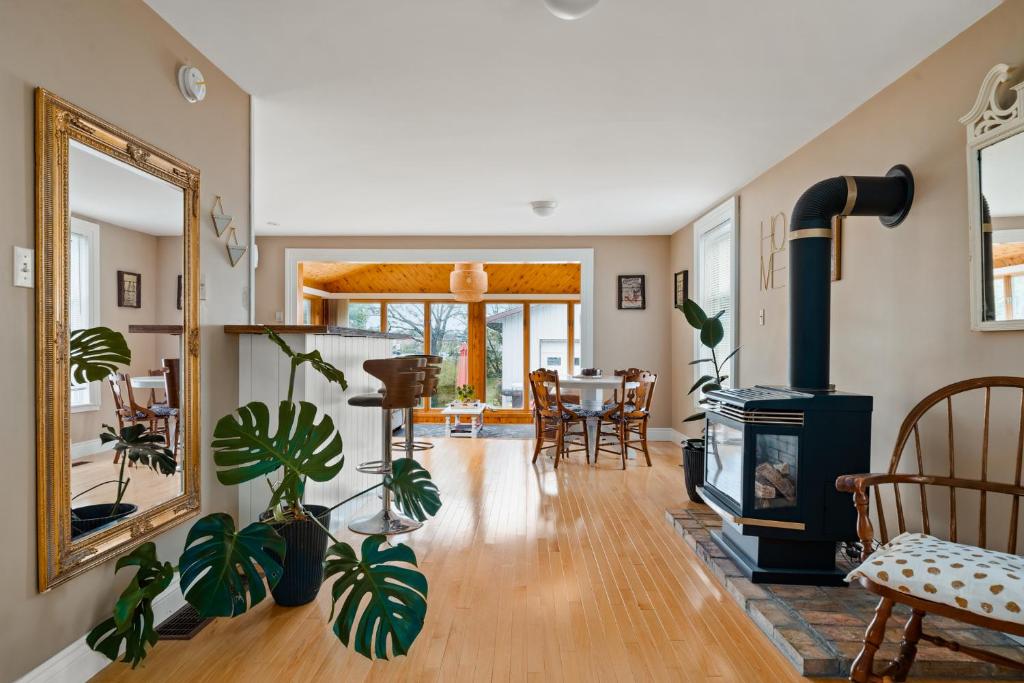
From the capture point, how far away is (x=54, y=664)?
72.2 inches

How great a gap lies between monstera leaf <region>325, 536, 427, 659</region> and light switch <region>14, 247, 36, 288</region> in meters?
1.20

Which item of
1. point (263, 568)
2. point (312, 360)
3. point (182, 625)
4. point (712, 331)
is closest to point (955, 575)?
point (263, 568)

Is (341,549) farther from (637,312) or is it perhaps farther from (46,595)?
(637,312)

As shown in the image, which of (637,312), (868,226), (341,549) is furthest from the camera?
(637,312)

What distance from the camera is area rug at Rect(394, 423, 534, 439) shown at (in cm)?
904

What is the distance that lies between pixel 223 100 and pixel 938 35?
3260 millimetres

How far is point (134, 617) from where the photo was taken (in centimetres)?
190

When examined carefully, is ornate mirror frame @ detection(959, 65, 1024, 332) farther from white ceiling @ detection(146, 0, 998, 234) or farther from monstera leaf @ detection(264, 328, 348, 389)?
monstera leaf @ detection(264, 328, 348, 389)

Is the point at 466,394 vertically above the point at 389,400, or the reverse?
the point at 389,400

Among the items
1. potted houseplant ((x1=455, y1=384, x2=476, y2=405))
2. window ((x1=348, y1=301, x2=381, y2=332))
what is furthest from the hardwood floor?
window ((x1=348, y1=301, x2=381, y2=332))

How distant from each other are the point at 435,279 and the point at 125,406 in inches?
323

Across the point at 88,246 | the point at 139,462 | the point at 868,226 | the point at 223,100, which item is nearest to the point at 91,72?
the point at 88,246

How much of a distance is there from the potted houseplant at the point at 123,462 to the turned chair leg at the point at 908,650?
8.87ft

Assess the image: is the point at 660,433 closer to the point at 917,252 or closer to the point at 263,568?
the point at 917,252
